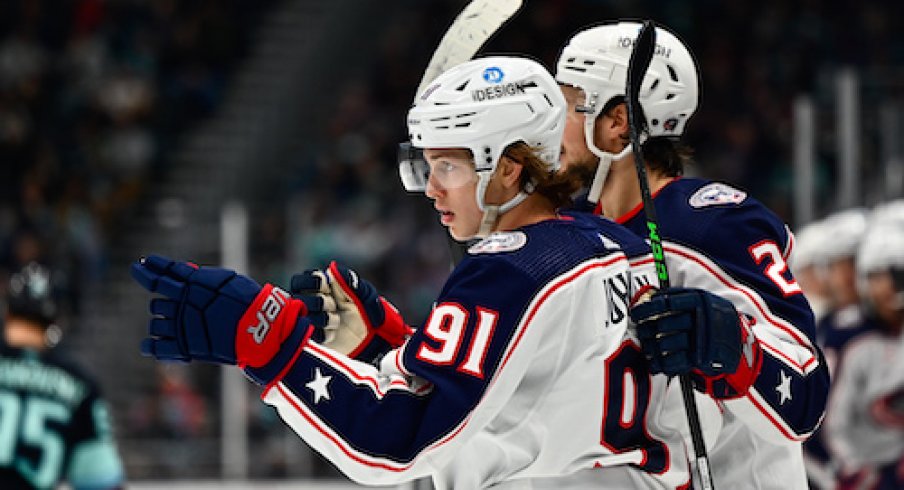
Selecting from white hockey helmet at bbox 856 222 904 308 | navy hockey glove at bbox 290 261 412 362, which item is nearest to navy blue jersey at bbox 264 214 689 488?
navy hockey glove at bbox 290 261 412 362

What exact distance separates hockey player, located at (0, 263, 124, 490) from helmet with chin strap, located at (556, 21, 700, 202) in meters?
1.83

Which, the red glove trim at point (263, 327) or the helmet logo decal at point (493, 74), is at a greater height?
the helmet logo decal at point (493, 74)

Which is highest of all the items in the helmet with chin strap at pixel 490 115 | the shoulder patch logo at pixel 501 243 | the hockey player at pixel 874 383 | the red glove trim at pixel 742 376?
the helmet with chin strap at pixel 490 115

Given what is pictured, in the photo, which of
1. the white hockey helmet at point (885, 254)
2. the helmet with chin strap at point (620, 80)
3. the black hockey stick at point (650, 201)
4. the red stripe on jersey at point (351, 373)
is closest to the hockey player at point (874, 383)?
the white hockey helmet at point (885, 254)

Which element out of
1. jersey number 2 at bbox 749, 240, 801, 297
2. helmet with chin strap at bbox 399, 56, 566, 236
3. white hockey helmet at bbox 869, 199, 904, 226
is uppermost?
helmet with chin strap at bbox 399, 56, 566, 236

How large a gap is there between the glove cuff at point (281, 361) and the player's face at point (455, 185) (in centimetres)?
31

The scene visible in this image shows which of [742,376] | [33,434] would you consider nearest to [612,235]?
[742,376]

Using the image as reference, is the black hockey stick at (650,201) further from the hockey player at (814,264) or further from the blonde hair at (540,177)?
the hockey player at (814,264)

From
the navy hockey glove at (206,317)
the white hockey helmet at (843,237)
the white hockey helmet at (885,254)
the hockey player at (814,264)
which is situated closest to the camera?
the navy hockey glove at (206,317)

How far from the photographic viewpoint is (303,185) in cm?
1079

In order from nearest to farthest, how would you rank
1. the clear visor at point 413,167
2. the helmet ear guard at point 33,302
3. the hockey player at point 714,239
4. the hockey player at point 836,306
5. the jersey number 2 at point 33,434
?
the clear visor at point 413,167
the hockey player at point 714,239
the jersey number 2 at point 33,434
the helmet ear guard at point 33,302
the hockey player at point 836,306

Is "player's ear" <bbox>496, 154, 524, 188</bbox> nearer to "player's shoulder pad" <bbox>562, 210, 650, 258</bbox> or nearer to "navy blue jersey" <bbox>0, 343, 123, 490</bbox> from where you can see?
"player's shoulder pad" <bbox>562, 210, 650, 258</bbox>

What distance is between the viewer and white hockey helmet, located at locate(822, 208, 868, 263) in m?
5.76

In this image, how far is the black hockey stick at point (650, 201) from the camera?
→ 2459 millimetres
